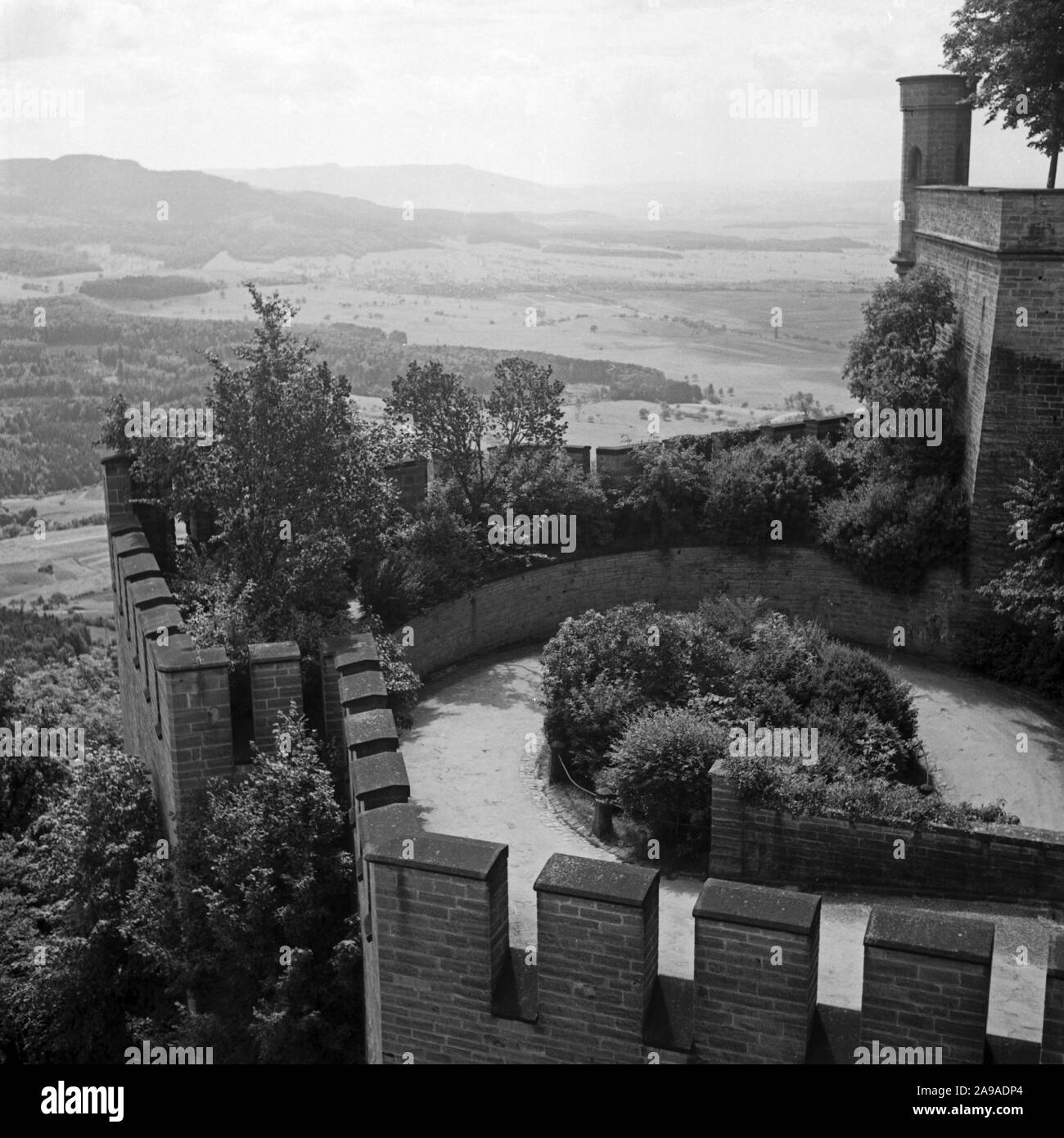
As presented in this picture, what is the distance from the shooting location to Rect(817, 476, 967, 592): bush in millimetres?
19156

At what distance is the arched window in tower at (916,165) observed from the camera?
23.1 meters

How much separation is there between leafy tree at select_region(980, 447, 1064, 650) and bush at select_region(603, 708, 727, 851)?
204 inches

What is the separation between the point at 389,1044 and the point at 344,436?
817 centimetres

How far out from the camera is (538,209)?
190750 millimetres

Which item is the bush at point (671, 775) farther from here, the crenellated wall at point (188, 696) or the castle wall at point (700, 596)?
the castle wall at point (700, 596)

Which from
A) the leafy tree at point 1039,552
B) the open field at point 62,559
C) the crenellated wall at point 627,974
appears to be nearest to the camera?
the crenellated wall at point 627,974

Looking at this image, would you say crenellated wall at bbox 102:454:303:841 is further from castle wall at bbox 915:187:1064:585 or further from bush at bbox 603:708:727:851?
castle wall at bbox 915:187:1064:585

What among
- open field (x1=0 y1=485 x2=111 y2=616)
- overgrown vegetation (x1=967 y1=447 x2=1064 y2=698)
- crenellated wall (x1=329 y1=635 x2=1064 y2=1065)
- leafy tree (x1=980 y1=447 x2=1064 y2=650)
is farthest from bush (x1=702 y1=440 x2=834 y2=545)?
open field (x1=0 y1=485 x2=111 y2=616)

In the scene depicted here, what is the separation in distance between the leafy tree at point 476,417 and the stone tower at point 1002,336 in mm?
5624

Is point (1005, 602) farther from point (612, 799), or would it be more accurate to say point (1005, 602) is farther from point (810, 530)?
point (612, 799)

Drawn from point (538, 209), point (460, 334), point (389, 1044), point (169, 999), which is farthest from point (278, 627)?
point (538, 209)

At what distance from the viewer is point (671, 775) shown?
1356 cm

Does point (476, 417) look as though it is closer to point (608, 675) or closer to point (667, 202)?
point (608, 675)

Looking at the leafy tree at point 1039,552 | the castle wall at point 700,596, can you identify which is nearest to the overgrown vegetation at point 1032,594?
the leafy tree at point 1039,552
